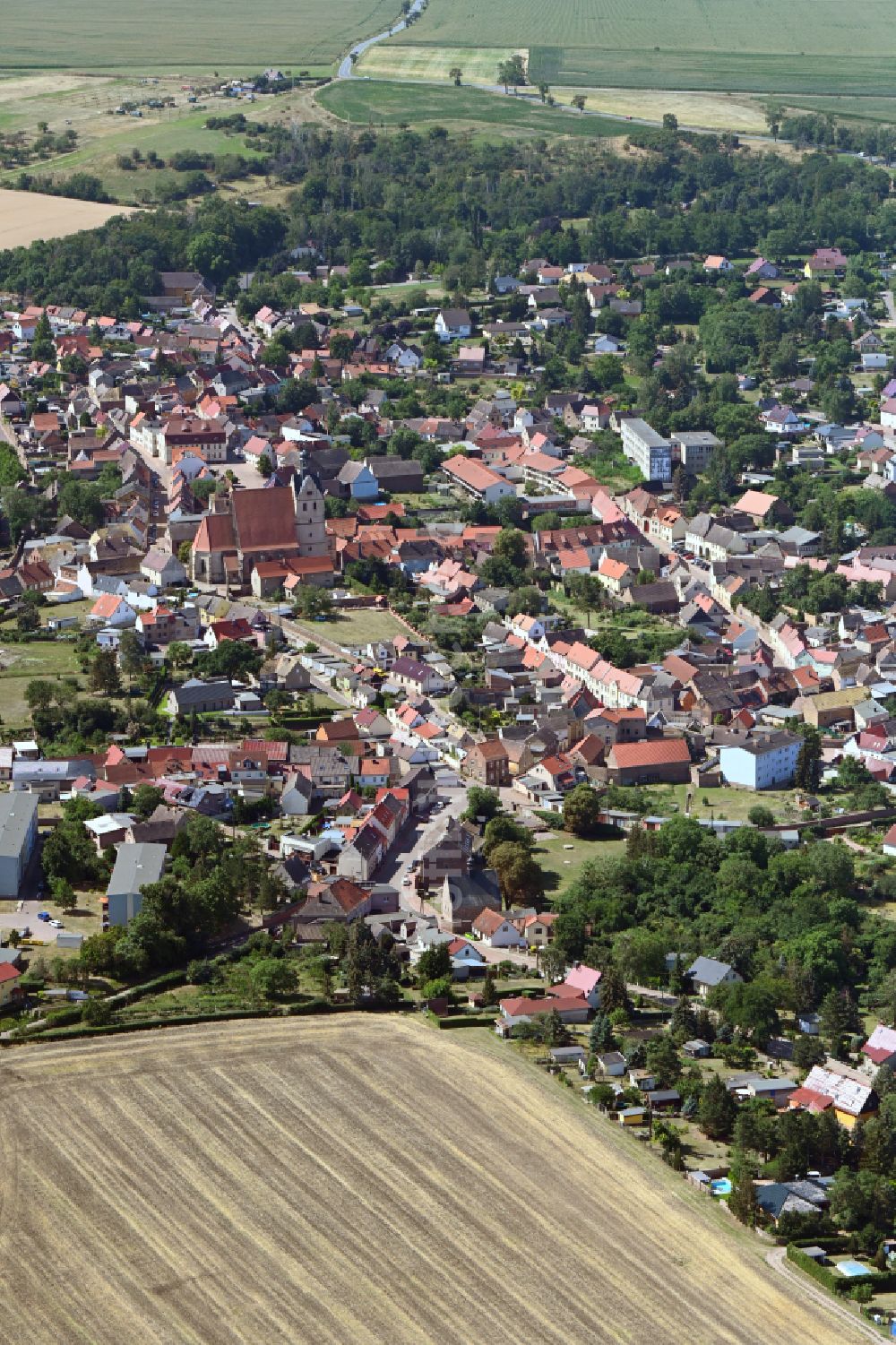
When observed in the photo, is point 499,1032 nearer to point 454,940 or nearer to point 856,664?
point 454,940

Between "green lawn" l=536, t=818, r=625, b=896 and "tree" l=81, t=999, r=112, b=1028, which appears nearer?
"tree" l=81, t=999, r=112, b=1028

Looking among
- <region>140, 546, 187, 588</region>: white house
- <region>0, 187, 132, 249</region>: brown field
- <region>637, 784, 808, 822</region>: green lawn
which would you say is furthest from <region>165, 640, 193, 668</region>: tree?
<region>0, 187, 132, 249</region>: brown field

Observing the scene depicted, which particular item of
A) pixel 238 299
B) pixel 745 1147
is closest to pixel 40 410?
pixel 238 299

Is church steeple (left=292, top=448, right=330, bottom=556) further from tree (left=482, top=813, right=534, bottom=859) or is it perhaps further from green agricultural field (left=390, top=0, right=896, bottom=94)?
green agricultural field (left=390, top=0, right=896, bottom=94)

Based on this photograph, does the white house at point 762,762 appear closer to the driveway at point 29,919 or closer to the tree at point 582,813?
the tree at point 582,813

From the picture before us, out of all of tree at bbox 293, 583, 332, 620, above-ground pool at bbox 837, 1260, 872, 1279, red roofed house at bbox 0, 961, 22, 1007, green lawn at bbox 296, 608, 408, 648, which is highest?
red roofed house at bbox 0, 961, 22, 1007

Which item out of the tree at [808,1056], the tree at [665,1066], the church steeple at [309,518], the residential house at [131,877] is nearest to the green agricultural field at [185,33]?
the church steeple at [309,518]

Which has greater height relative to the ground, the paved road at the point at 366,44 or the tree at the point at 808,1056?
the paved road at the point at 366,44
